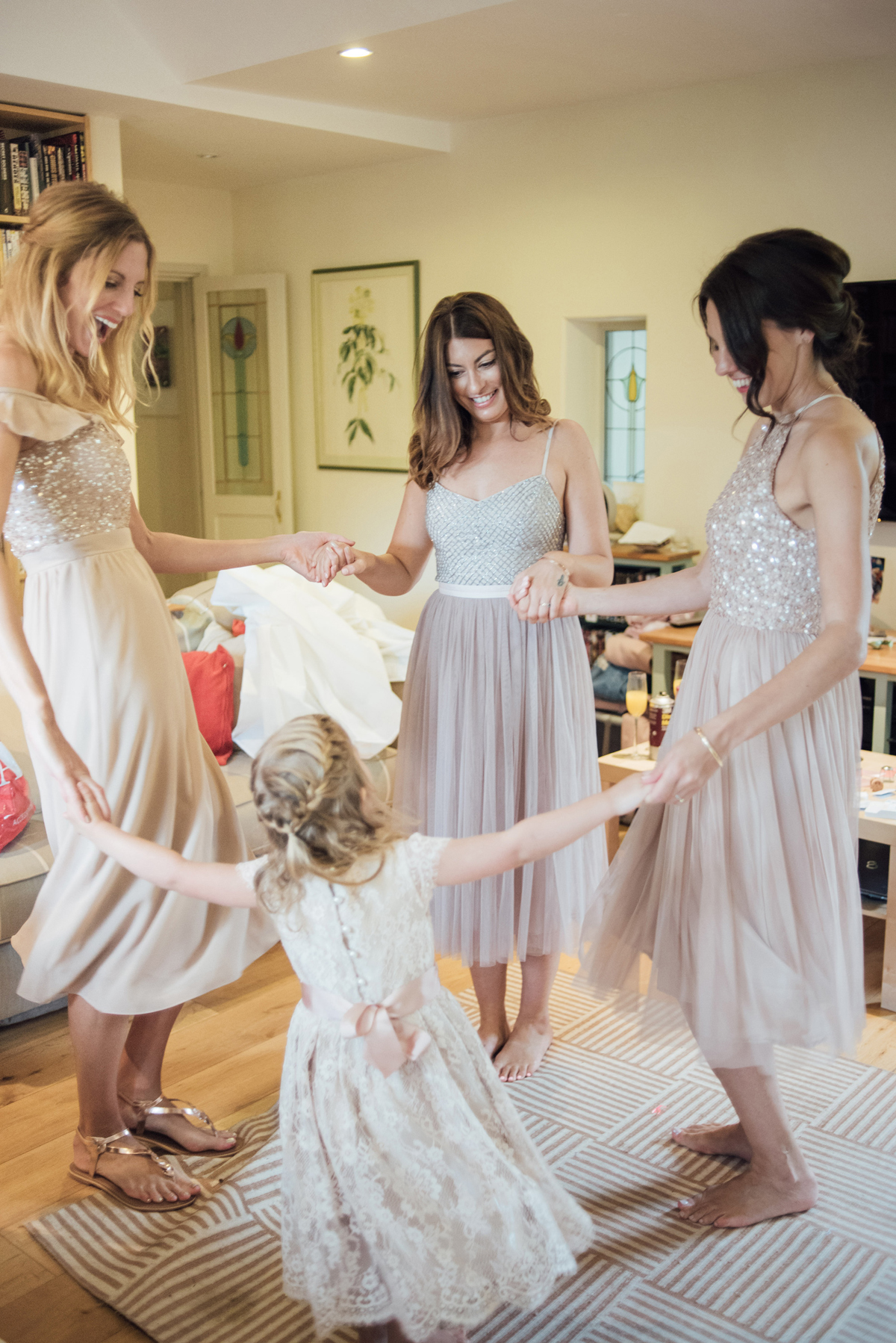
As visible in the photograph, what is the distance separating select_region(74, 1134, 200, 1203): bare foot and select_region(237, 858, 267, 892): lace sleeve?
2.51 feet

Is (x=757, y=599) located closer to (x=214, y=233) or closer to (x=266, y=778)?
(x=266, y=778)

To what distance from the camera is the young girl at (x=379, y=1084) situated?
1558 millimetres

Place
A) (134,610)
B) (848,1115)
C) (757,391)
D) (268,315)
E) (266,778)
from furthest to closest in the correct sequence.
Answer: (268,315), (848,1115), (134,610), (757,391), (266,778)

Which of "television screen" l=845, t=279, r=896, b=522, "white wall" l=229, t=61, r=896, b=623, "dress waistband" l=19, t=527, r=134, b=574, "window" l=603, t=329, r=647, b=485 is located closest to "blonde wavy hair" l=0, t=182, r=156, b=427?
"dress waistband" l=19, t=527, r=134, b=574

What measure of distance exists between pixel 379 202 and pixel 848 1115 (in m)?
4.86

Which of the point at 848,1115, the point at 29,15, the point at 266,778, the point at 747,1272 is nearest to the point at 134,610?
the point at 266,778

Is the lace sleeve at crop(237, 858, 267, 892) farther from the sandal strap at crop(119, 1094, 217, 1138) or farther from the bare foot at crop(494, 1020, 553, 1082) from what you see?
the bare foot at crop(494, 1020, 553, 1082)

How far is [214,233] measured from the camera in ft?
21.1

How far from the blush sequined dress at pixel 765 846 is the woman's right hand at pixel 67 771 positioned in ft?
2.99

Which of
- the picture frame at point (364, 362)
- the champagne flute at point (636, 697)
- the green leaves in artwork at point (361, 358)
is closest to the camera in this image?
the champagne flute at point (636, 697)

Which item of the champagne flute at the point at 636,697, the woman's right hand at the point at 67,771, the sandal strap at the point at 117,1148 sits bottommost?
the sandal strap at the point at 117,1148

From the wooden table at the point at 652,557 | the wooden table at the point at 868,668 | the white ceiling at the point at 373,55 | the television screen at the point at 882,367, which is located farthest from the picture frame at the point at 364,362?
the television screen at the point at 882,367

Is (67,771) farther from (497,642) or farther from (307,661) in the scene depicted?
(307,661)

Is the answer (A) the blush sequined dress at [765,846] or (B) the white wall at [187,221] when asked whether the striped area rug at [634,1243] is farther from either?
(B) the white wall at [187,221]
